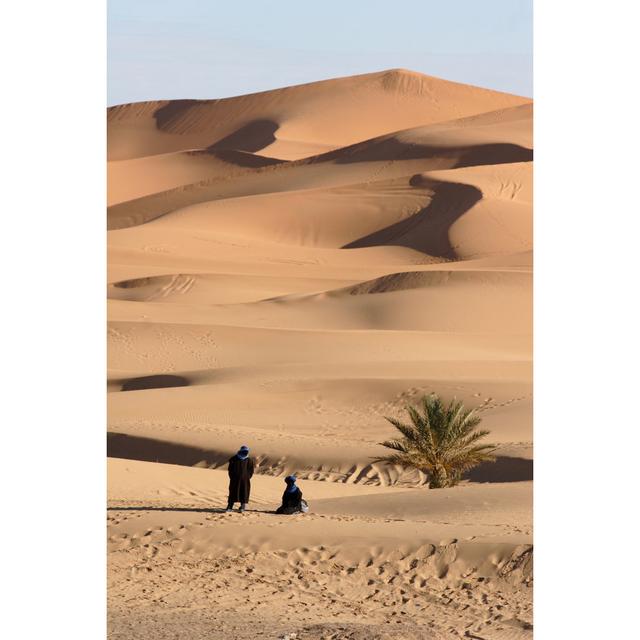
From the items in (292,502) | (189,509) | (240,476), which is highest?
(240,476)

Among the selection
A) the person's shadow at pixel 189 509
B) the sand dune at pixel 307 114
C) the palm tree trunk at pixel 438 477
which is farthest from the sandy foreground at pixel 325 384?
the sand dune at pixel 307 114

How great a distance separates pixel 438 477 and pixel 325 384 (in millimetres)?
7780

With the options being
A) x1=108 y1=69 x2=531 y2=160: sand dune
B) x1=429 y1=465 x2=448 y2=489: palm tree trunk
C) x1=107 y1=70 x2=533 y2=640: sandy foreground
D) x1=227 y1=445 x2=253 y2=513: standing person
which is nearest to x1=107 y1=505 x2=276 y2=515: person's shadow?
x1=107 y1=70 x2=533 y2=640: sandy foreground

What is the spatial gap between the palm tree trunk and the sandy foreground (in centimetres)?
32

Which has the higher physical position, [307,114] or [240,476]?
[307,114]

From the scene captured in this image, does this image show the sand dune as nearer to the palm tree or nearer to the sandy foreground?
the sandy foreground

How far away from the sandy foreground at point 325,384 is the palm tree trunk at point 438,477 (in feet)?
1.06

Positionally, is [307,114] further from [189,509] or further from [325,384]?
[189,509]

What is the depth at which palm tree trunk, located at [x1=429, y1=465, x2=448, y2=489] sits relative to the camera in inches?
624

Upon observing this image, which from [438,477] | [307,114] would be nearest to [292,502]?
[438,477]

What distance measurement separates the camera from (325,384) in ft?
77.2
